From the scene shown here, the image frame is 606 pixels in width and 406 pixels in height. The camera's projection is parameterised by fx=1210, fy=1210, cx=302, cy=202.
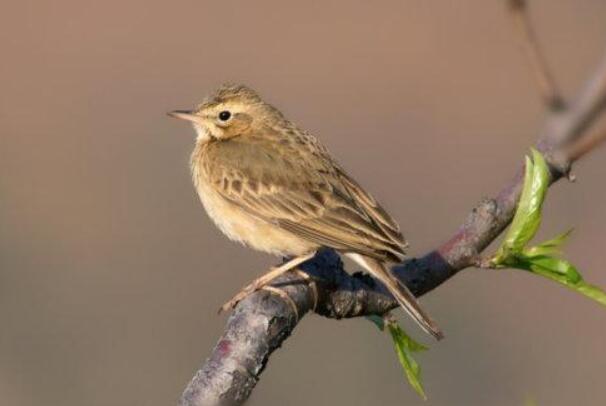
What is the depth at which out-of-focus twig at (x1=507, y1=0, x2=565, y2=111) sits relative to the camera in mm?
1903

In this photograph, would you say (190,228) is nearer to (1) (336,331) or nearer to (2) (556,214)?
(1) (336,331)

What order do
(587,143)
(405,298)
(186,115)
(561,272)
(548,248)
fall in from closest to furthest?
(587,143)
(561,272)
(548,248)
(405,298)
(186,115)

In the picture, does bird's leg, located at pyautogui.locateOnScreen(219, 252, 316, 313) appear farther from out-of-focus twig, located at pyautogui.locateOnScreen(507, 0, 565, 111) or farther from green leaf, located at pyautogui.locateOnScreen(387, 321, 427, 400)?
out-of-focus twig, located at pyautogui.locateOnScreen(507, 0, 565, 111)

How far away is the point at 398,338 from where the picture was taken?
13.6ft

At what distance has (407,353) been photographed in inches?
160

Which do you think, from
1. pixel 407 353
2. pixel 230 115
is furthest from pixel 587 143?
pixel 230 115

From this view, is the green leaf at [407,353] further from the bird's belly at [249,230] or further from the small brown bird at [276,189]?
the bird's belly at [249,230]

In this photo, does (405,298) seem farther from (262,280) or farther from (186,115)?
(186,115)

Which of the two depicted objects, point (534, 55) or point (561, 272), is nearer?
point (534, 55)

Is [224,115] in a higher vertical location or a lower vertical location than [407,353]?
higher

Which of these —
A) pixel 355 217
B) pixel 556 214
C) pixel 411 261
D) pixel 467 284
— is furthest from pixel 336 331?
pixel 411 261

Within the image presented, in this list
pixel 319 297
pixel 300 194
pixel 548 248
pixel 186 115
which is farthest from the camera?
pixel 186 115

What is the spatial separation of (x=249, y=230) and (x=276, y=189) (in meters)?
0.29

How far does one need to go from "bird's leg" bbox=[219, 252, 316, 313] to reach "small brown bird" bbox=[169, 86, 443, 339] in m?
0.05
